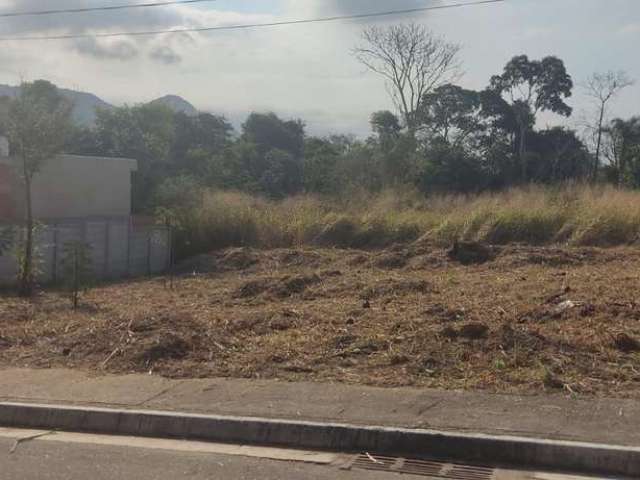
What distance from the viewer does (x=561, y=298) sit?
1048 centimetres

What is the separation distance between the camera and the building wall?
19.9 meters

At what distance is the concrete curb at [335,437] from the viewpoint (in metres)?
5.45

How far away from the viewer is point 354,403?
6.70 metres

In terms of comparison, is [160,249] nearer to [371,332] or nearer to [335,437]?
[371,332]

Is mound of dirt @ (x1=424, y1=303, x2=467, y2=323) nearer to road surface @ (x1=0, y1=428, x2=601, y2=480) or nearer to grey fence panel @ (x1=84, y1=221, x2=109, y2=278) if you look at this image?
road surface @ (x1=0, y1=428, x2=601, y2=480)

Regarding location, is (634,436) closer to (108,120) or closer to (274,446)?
(274,446)

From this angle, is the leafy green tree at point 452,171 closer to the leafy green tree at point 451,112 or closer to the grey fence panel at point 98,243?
the leafy green tree at point 451,112

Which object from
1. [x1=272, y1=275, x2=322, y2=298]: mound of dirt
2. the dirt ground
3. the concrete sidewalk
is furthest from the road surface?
[x1=272, y1=275, x2=322, y2=298]: mound of dirt

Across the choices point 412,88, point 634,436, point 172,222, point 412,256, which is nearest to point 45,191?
point 172,222

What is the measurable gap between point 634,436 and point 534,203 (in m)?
16.6

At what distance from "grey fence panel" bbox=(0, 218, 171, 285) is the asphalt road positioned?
34.6 ft

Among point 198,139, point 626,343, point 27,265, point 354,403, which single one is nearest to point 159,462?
point 354,403

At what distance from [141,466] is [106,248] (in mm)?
14293

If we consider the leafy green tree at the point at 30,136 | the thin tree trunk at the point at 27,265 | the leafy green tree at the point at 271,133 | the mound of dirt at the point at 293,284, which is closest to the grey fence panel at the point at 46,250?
the leafy green tree at the point at 30,136
